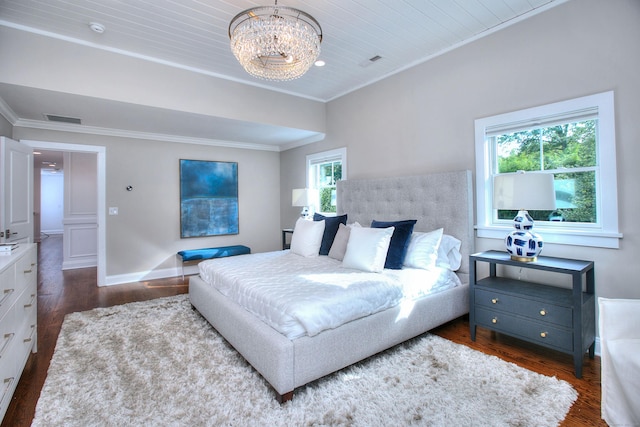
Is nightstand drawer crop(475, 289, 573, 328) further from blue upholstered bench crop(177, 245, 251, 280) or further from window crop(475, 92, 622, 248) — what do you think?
blue upholstered bench crop(177, 245, 251, 280)

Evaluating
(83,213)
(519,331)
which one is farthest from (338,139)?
(83,213)

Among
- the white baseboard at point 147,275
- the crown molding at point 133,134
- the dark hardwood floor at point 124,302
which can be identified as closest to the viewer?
the dark hardwood floor at point 124,302

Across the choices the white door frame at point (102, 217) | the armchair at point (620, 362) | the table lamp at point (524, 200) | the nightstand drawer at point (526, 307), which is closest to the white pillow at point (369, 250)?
the nightstand drawer at point (526, 307)

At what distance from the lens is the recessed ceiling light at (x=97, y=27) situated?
8.97 feet

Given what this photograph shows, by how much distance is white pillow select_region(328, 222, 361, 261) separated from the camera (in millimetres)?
3367

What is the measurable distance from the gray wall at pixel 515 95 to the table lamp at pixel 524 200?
355mm

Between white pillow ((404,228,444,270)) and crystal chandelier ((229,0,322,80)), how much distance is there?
1907 millimetres

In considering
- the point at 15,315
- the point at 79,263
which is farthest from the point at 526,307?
the point at 79,263

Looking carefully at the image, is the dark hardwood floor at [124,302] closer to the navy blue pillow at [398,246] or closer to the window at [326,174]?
the navy blue pillow at [398,246]

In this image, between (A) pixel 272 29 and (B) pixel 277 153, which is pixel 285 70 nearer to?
(A) pixel 272 29

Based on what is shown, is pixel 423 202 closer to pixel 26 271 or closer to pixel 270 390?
pixel 270 390

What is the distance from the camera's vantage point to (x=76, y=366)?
2.31 meters

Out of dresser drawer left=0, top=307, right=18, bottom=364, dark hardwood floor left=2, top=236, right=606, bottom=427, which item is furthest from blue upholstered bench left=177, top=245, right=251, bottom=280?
dresser drawer left=0, top=307, right=18, bottom=364

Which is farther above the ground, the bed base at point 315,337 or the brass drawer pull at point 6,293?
the brass drawer pull at point 6,293
